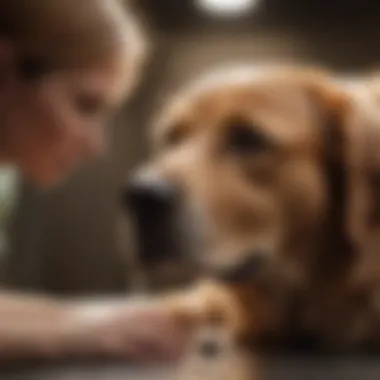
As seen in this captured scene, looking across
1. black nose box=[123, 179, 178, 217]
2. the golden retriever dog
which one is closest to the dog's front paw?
the golden retriever dog

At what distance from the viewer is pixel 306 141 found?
1000 mm

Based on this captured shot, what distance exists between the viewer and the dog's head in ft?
3.17

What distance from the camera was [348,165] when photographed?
1.00 m

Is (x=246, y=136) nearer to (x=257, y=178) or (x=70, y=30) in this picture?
(x=257, y=178)

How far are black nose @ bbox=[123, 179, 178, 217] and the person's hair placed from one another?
15 cm

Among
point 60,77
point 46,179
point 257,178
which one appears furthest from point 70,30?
point 257,178

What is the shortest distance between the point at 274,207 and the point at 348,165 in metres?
0.09

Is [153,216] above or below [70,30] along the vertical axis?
below

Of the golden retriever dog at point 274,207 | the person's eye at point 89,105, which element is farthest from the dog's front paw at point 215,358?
the person's eye at point 89,105

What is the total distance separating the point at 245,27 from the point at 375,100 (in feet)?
0.54

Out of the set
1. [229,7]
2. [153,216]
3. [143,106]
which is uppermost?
[229,7]

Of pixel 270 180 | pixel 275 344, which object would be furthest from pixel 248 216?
pixel 275 344

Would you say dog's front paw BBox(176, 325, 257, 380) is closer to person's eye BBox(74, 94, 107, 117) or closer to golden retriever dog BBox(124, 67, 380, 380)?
golden retriever dog BBox(124, 67, 380, 380)

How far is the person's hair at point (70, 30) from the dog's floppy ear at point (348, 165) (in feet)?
0.73
